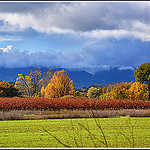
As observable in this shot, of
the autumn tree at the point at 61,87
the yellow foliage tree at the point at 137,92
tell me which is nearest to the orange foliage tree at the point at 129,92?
the yellow foliage tree at the point at 137,92

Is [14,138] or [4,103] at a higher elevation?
[4,103]

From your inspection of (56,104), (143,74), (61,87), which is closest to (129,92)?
(143,74)

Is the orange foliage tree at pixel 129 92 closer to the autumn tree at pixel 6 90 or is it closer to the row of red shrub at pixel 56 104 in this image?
the row of red shrub at pixel 56 104

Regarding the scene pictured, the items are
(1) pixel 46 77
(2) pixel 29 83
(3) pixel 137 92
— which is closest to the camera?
(3) pixel 137 92

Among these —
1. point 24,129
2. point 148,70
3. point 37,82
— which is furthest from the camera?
point 37,82

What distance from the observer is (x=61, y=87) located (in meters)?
25.0

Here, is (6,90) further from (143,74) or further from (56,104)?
(143,74)

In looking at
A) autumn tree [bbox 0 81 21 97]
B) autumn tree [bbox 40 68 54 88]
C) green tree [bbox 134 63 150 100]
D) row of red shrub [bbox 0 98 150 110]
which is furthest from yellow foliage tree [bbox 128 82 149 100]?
autumn tree [bbox 40 68 54 88]

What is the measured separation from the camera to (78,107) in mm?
19109

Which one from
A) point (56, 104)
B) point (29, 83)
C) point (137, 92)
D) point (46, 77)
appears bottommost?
point (56, 104)

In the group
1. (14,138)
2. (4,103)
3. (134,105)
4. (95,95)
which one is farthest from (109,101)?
(95,95)

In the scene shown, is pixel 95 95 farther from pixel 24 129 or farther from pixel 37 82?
pixel 24 129

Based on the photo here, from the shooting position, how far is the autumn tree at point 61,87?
25.0 metres

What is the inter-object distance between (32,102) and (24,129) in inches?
353
